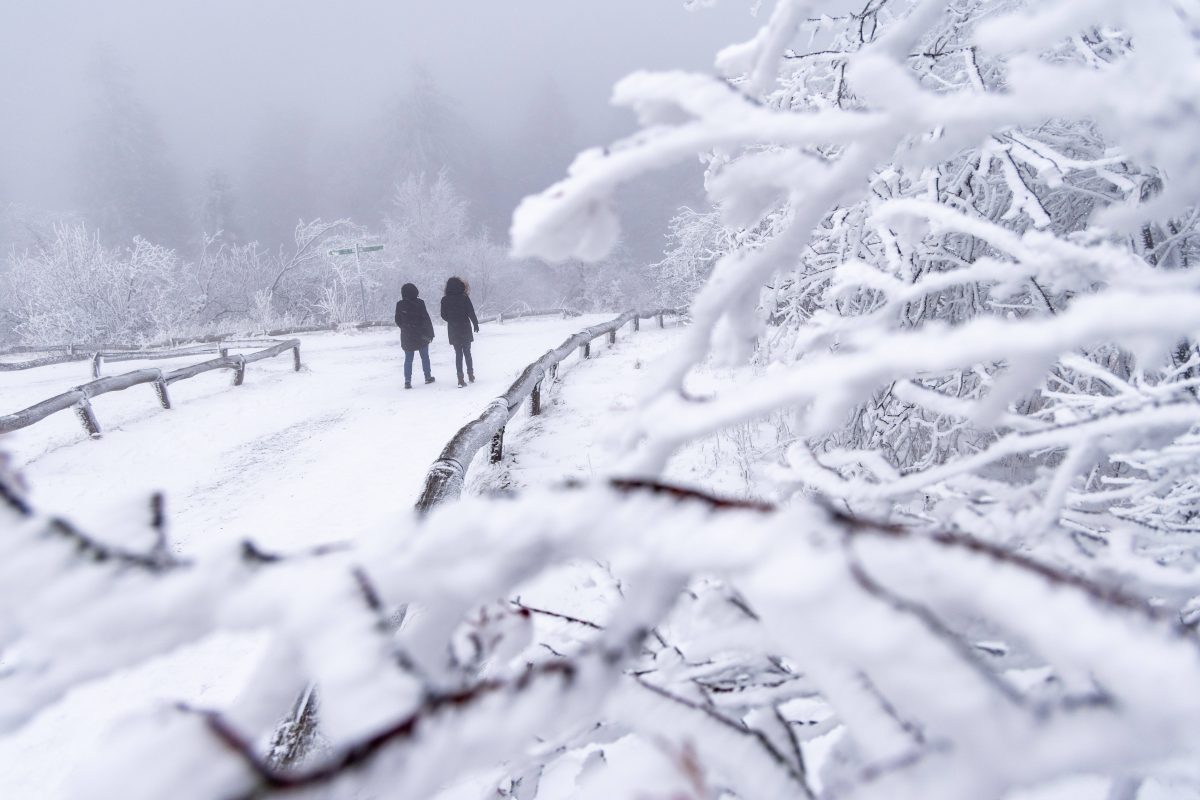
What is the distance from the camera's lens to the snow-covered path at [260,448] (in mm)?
4934

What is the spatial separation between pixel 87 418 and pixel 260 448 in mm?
2323

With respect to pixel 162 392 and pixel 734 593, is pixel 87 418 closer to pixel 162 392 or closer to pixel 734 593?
pixel 162 392

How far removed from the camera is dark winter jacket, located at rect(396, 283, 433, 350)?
28.3 ft

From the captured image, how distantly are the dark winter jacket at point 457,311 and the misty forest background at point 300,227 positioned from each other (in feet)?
36.2

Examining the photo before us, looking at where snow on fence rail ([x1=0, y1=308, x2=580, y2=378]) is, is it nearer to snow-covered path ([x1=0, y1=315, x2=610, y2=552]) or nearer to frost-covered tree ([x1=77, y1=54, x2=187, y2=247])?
snow-covered path ([x1=0, y1=315, x2=610, y2=552])

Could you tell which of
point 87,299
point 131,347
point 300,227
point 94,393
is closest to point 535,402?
point 94,393

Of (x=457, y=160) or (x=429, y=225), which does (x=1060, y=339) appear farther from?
(x=457, y=160)

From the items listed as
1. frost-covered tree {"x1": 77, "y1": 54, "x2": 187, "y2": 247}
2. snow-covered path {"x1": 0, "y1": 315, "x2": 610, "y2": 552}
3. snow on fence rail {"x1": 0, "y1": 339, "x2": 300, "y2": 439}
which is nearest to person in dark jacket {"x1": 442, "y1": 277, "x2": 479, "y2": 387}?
snow-covered path {"x1": 0, "y1": 315, "x2": 610, "y2": 552}

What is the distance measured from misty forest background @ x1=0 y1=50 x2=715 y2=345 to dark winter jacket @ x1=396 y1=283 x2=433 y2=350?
1141cm

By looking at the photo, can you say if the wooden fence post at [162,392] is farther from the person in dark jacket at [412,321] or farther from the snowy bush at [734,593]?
the snowy bush at [734,593]

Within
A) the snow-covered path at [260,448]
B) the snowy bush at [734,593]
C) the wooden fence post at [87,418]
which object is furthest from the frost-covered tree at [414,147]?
the snowy bush at [734,593]

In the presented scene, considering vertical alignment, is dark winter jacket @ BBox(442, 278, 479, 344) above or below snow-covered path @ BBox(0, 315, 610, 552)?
above

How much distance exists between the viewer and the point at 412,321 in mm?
8680

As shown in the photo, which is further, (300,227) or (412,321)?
(300,227)
